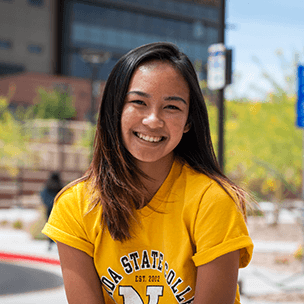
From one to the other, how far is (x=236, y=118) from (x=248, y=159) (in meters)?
2.32

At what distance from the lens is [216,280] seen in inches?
67.2

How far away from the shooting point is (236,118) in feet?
65.8

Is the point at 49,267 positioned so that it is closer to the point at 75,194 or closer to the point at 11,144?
the point at 75,194

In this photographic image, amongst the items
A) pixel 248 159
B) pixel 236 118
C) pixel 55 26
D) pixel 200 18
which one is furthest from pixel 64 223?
pixel 200 18

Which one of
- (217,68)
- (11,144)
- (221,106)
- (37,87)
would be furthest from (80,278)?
(37,87)

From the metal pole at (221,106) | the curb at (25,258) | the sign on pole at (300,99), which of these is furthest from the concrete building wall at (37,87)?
the sign on pole at (300,99)

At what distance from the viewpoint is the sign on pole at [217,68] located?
765 centimetres

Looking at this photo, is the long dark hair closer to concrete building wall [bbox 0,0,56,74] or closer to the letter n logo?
the letter n logo

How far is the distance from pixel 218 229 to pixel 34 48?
5463 centimetres

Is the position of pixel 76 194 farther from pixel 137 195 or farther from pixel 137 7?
pixel 137 7

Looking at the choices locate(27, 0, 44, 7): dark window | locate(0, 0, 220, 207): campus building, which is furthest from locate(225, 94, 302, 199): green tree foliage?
locate(27, 0, 44, 7): dark window

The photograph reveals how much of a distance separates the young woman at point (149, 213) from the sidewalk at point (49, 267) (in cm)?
547

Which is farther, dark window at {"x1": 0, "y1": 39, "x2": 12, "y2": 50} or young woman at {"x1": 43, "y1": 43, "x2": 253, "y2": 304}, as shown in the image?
dark window at {"x1": 0, "y1": 39, "x2": 12, "y2": 50}

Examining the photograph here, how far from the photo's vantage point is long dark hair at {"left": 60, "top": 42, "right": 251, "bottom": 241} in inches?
71.5
